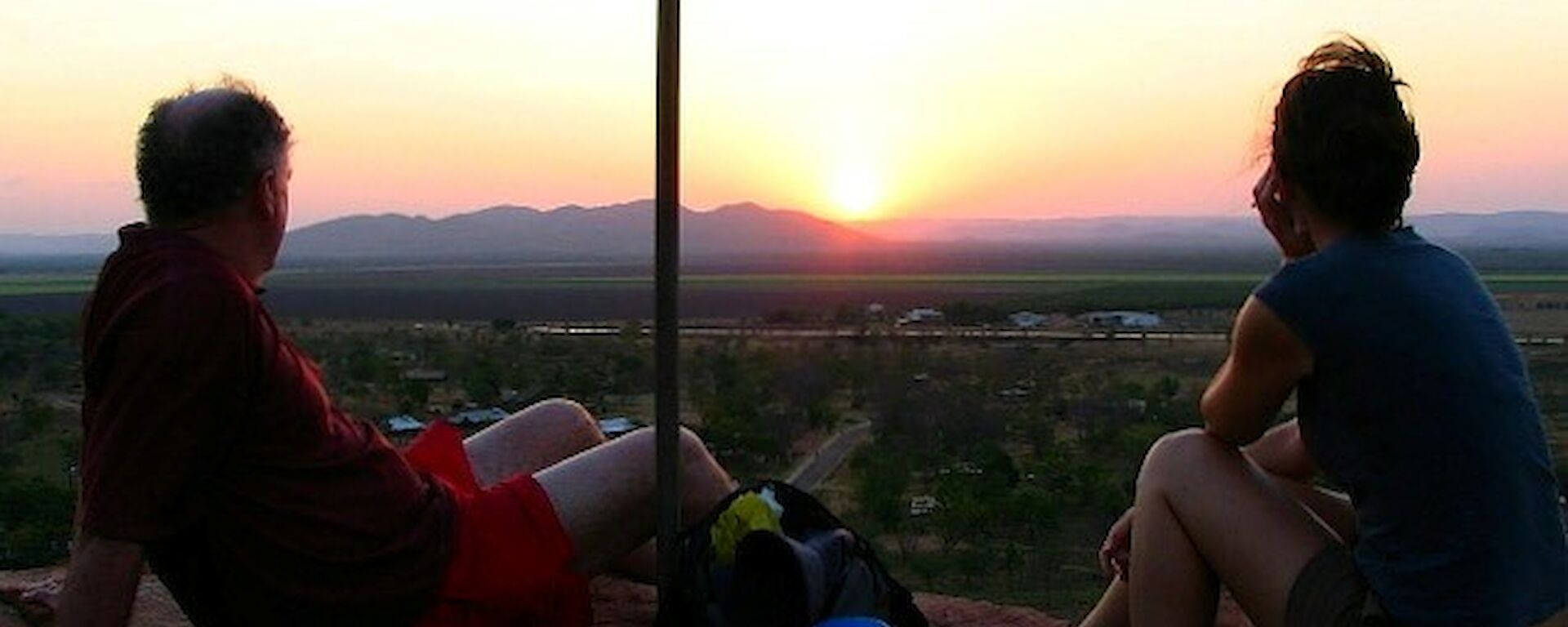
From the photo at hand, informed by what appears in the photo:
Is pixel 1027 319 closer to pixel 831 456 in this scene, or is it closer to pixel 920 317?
pixel 920 317

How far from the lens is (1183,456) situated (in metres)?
2.25

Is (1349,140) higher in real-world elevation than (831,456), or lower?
higher

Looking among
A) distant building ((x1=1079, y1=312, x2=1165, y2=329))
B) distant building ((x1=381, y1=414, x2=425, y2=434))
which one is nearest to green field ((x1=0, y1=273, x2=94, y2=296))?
distant building ((x1=1079, y1=312, x2=1165, y2=329))

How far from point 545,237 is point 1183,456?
9627cm

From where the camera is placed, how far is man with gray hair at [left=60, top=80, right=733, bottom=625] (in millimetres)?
1918

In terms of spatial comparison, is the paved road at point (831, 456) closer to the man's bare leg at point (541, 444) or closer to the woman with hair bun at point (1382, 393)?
the man's bare leg at point (541, 444)

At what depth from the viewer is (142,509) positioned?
1920 millimetres

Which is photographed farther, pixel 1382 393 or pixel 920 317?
pixel 920 317

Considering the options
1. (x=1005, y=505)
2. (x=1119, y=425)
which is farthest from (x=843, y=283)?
(x=1005, y=505)

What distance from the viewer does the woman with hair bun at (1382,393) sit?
Result: 200cm

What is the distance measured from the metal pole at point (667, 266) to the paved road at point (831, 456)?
12491 millimetres

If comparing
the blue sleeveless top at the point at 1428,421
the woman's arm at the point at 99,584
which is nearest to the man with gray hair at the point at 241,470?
the woman's arm at the point at 99,584

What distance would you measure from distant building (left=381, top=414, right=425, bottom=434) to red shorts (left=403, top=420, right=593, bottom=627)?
10.9 metres

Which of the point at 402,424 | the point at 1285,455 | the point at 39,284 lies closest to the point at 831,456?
the point at 402,424
